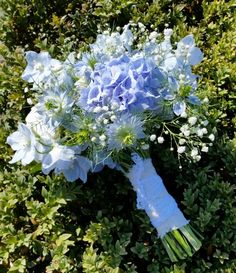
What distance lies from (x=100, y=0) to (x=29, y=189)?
1.24m

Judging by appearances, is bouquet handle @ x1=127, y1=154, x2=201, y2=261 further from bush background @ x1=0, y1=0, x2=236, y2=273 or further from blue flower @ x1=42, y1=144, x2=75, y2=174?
blue flower @ x1=42, y1=144, x2=75, y2=174

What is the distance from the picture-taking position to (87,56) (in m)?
2.50

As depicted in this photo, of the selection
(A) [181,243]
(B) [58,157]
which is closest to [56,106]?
(B) [58,157]

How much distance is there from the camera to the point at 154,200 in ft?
8.28

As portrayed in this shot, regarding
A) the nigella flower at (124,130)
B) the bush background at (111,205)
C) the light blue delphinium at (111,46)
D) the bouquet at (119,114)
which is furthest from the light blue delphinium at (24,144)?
the light blue delphinium at (111,46)

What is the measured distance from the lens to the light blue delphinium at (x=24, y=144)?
91.9 inches

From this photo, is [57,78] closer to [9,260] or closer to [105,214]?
[105,214]

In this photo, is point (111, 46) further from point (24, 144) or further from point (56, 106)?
point (24, 144)

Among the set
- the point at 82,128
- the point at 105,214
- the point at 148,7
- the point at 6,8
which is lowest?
the point at 105,214

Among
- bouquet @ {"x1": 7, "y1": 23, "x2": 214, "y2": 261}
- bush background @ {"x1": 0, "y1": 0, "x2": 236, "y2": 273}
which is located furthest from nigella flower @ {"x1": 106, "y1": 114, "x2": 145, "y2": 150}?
bush background @ {"x1": 0, "y1": 0, "x2": 236, "y2": 273}

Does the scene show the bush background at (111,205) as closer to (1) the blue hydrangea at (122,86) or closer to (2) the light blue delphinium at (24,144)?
(2) the light blue delphinium at (24,144)

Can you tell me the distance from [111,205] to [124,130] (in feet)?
1.97

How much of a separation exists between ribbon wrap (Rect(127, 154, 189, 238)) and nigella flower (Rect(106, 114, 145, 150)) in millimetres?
254

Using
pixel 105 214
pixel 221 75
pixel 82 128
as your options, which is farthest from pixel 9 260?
pixel 221 75
